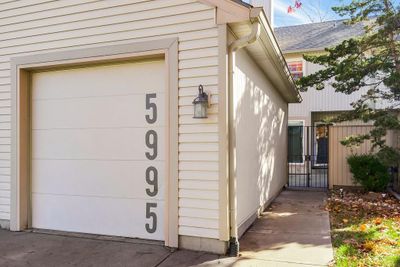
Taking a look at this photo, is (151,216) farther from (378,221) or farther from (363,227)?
(378,221)

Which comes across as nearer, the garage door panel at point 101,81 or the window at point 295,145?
the garage door panel at point 101,81

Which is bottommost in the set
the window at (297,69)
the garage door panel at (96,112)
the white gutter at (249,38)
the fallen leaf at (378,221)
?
the fallen leaf at (378,221)

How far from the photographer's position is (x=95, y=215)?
17.0 feet

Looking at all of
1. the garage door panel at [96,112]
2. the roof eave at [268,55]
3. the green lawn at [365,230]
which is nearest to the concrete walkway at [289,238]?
the green lawn at [365,230]

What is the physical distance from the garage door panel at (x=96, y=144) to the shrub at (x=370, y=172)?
6.55 meters

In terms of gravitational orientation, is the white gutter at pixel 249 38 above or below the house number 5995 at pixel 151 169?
above

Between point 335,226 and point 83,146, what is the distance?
3.94 metres

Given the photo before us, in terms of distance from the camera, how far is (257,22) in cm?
424

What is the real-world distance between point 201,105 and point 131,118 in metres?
1.19

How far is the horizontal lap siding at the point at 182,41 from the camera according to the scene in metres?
4.37

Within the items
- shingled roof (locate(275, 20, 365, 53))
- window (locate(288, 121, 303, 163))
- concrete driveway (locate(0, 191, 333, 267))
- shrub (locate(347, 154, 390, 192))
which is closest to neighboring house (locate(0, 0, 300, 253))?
concrete driveway (locate(0, 191, 333, 267))

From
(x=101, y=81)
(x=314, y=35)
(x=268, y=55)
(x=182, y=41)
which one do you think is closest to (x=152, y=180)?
(x=101, y=81)

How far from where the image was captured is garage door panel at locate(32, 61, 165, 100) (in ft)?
16.0

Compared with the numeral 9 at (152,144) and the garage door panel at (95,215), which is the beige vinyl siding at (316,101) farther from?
the garage door panel at (95,215)
